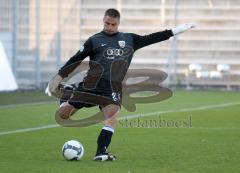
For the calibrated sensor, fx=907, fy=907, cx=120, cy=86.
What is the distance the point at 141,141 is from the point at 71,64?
249cm

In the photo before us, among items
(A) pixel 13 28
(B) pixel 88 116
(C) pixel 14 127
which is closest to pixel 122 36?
(C) pixel 14 127

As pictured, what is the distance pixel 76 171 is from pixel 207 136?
499 cm

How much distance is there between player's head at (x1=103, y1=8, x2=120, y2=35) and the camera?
10.5 meters

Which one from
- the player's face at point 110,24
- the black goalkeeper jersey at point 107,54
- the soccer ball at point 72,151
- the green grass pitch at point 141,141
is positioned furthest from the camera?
the black goalkeeper jersey at point 107,54

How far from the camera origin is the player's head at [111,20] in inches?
414

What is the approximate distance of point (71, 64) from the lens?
10.9 meters

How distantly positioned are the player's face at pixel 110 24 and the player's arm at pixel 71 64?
300 millimetres

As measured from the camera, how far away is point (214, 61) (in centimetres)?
3309

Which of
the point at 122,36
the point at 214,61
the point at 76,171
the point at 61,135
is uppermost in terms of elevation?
the point at 122,36

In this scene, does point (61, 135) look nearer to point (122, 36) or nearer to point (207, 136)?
point (207, 136)

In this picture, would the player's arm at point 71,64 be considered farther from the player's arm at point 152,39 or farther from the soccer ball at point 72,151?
the soccer ball at point 72,151

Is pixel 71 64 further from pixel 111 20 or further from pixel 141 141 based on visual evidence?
pixel 141 141

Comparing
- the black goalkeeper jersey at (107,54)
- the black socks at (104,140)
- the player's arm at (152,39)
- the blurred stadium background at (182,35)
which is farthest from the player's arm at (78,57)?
the blurred stadium background at (182,35)

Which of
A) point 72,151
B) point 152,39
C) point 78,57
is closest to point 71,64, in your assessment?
point 78,57
